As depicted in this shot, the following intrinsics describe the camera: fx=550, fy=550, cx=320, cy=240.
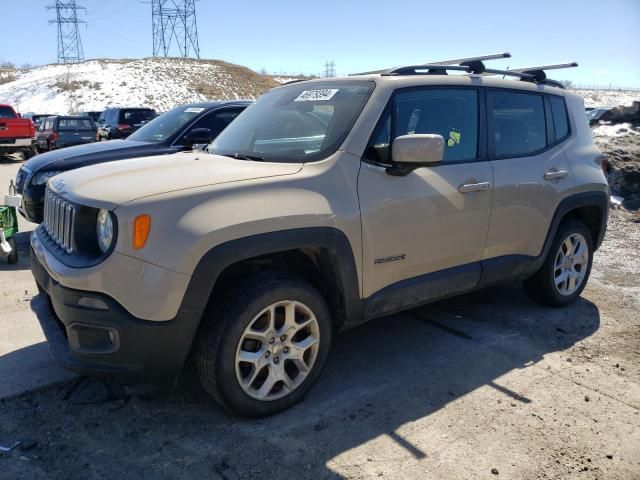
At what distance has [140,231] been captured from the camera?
260 centimetres

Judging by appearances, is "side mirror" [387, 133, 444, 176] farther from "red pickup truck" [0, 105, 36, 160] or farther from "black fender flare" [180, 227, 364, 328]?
"red pickup truck" [0, 105, 36, 160]

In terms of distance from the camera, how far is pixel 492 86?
4121 millimetres

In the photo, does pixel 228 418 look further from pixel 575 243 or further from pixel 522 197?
pixel 575 243

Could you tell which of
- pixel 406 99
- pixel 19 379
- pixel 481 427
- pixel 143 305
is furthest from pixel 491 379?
pixel 19 379

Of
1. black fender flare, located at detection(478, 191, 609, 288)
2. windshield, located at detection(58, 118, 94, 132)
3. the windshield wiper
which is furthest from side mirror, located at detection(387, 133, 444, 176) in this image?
windshield, located at detection(58, 118, 94, 132)

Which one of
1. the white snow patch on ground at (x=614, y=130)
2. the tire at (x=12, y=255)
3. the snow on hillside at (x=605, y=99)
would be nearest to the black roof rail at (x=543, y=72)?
the tire at (x=12, y=255)

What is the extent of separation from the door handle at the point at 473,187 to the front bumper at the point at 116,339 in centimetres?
198

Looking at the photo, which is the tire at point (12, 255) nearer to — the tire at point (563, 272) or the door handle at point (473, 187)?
the door handle at point (473, 187)

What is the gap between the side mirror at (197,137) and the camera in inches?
265

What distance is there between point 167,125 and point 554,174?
492cm

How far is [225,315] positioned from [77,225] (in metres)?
0.91

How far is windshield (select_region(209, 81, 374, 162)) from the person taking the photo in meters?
3.39

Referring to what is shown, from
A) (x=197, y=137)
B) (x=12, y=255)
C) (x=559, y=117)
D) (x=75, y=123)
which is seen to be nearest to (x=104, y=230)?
(x=559, y=117)

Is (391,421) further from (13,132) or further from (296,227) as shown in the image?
(13,132)
